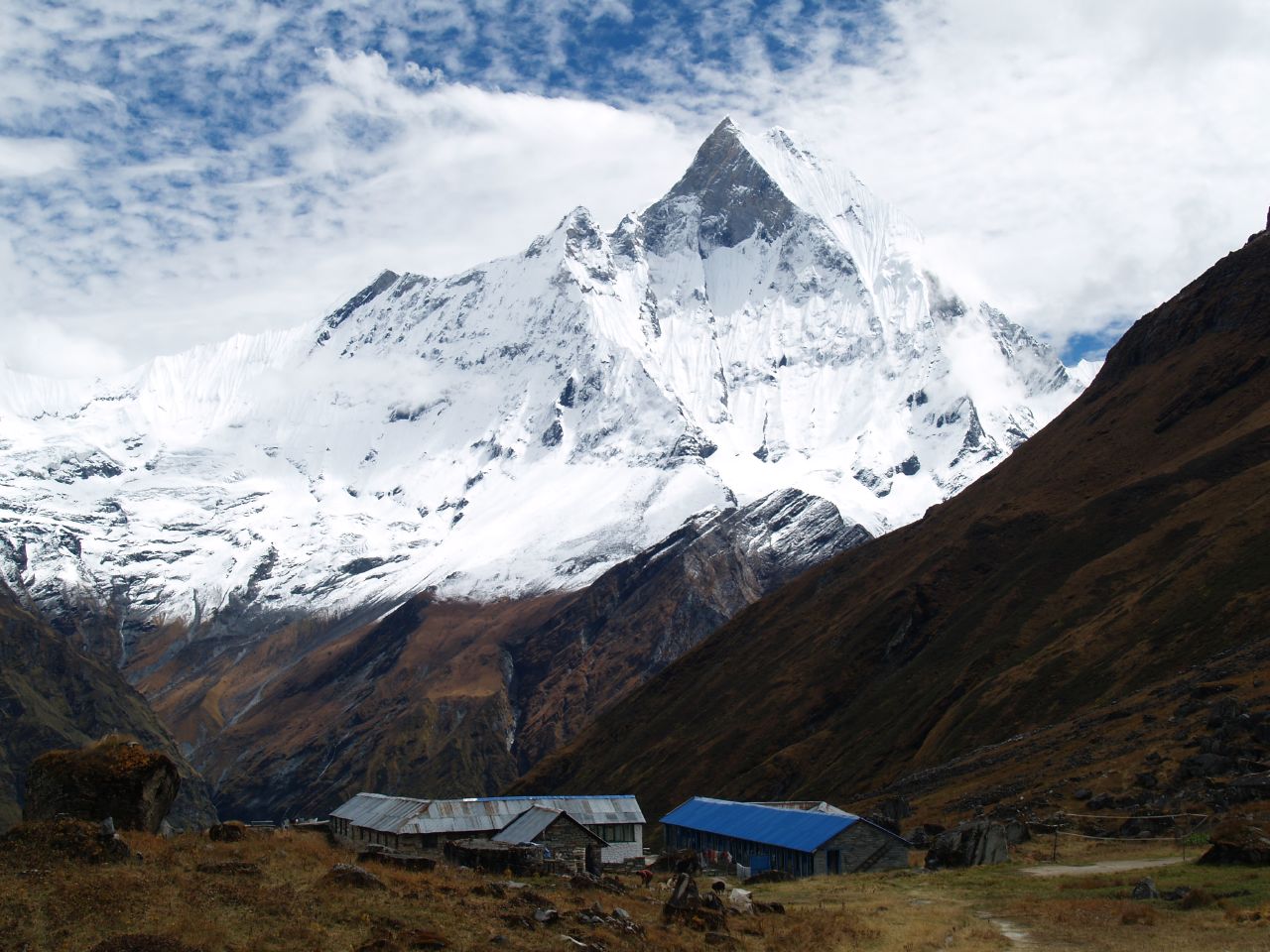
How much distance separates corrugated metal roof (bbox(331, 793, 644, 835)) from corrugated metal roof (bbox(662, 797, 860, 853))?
4.09m

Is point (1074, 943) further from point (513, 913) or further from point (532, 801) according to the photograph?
point (532, 801)

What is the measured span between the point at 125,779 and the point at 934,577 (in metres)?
107

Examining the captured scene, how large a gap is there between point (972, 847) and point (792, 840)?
1193 cm

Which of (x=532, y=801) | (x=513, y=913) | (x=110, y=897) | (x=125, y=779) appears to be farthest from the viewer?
(x=532, y=801)

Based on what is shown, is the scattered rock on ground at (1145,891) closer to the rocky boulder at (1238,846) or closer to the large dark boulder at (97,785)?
the rocky boulder at (1238,846)

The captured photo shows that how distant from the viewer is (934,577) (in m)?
136

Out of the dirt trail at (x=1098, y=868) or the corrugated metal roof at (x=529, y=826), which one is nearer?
the dirt trail at (x=1098, y=868)

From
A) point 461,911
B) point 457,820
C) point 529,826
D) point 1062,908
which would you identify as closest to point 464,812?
point 457,820

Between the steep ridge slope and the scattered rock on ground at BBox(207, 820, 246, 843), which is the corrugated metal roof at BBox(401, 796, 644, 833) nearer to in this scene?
the steep ridge slope

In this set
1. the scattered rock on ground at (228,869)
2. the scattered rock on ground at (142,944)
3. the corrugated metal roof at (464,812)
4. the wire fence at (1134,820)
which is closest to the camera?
the scattered rock on ground at (142,944)

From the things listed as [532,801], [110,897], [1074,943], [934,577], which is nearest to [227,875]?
[110,897]

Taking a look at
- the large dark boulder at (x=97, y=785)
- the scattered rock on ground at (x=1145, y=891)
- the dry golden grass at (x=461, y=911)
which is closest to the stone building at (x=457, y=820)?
the large dark boulder at (x=97, y=785)

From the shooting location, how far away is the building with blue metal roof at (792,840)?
60312 mm

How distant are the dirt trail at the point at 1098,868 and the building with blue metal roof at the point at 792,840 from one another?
11711 mm
